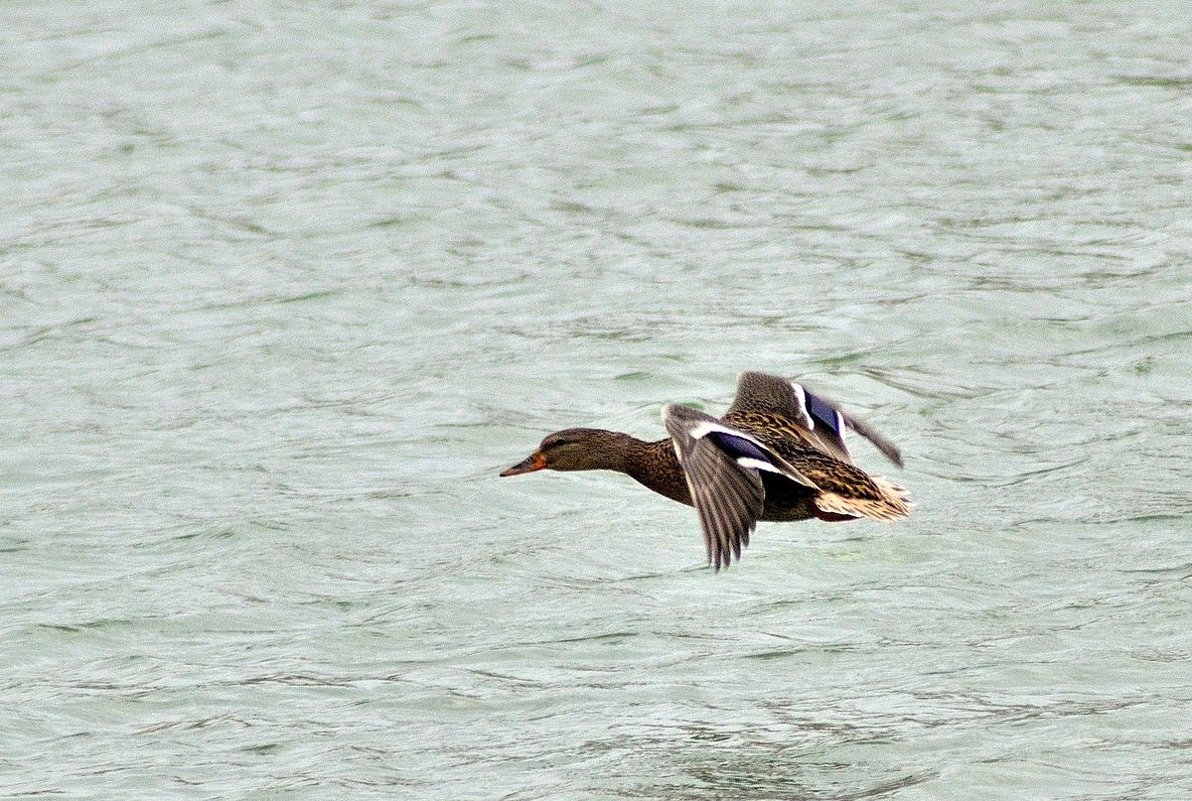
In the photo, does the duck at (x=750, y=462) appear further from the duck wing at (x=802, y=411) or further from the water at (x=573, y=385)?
the water at (x=573, y=385)

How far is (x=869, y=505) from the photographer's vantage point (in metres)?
8.14

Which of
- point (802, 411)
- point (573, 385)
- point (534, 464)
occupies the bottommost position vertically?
point (573, 385)

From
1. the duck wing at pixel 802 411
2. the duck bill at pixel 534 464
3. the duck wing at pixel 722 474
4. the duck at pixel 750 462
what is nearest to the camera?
the duck wing at pixel 722 474

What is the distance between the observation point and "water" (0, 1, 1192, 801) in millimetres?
7355

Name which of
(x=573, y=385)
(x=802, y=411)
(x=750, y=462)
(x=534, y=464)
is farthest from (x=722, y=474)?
(x=573, y=385)

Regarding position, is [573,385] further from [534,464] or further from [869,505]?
[869,505]

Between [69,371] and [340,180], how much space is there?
335 centimetres

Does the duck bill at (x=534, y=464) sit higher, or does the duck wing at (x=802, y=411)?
the duck wing at (x=802, y=411)

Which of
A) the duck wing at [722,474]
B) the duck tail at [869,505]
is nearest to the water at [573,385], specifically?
the duck tail at [869,505]

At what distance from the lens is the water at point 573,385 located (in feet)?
24.1

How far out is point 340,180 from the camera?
1430 centimetres

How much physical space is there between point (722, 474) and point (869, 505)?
800 millimetres

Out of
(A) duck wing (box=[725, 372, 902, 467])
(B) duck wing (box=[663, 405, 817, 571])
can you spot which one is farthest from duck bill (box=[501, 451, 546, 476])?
(B) duck wing (box=[663, 405, 817, 571])

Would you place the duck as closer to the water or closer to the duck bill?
the duck bill
